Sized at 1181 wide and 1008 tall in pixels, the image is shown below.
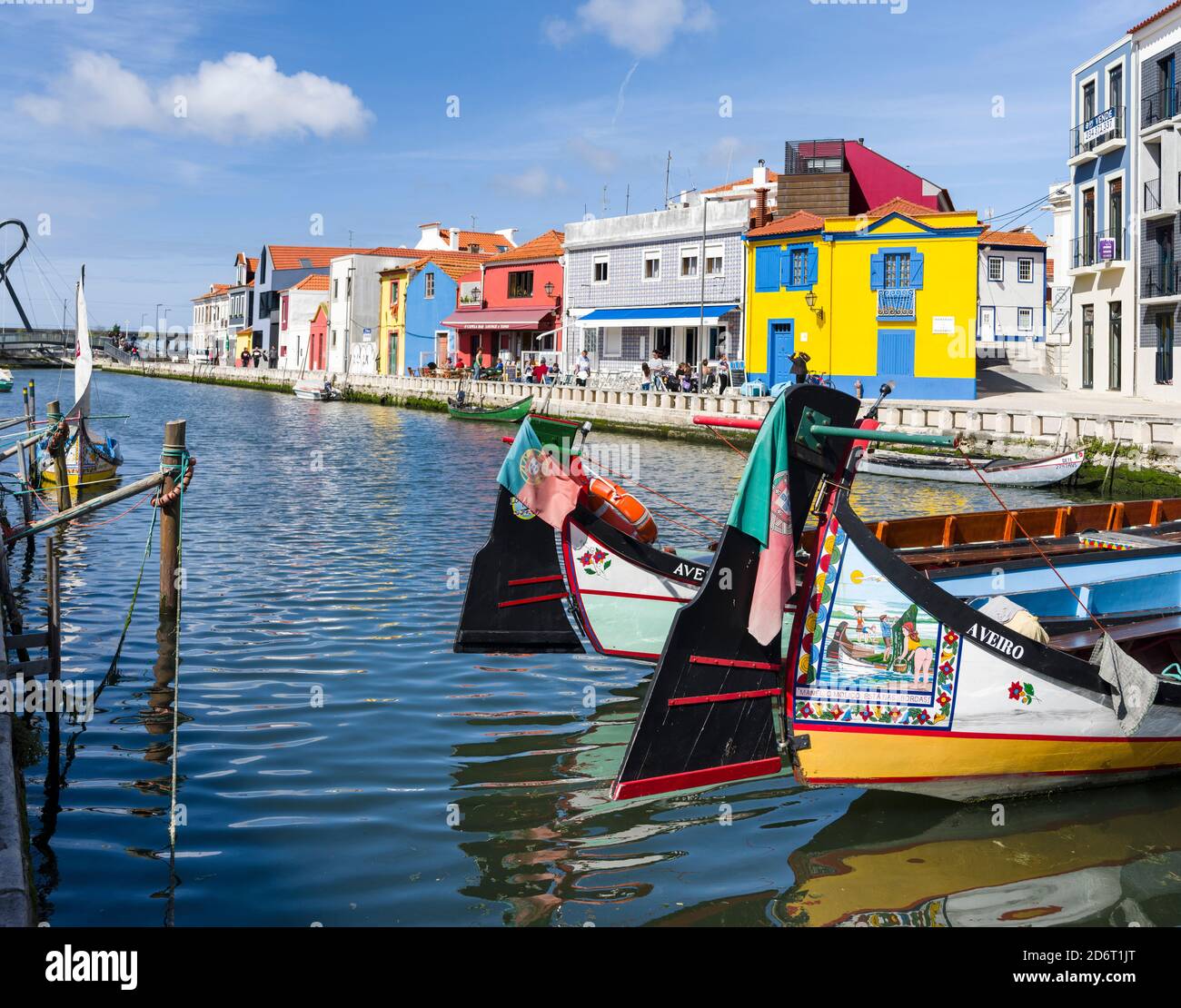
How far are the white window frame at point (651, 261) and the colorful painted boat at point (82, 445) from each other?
28.9 metres

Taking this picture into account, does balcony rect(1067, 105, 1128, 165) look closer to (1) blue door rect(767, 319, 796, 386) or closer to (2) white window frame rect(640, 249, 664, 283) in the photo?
(1) blue door rect(767, 319, 796, 386)

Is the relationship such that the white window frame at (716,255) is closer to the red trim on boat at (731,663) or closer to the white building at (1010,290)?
Answer: the white building at (1010,290)

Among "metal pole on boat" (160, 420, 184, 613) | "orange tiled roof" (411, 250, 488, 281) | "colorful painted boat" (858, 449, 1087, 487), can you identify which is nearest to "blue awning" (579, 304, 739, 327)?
"orange tiled roof" (411, 250, 488, 281)

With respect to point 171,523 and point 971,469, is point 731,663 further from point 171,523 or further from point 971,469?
point 971,469

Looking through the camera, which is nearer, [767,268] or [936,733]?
[936,733]

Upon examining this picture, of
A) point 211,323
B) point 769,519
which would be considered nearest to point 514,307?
point 769,519

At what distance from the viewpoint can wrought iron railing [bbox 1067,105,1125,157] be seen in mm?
38250

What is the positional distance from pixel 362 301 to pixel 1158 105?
52.7 metres

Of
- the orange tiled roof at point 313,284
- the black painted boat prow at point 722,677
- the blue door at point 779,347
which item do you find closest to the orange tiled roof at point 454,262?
the orange tiled roof at point 313,284

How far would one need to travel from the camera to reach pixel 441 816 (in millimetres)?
8094

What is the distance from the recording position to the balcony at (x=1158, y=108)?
35.6 metres

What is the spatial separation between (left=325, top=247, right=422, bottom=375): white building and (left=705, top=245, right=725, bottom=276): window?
1275 inches

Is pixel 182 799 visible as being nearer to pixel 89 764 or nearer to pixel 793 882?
pixel 89 764

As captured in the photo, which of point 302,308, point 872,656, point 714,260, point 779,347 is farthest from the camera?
point 302,308
